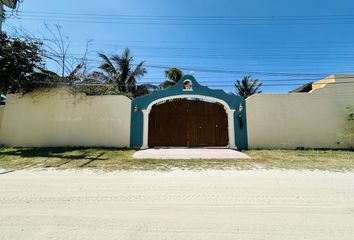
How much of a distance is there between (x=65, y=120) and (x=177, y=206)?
9.52 metres

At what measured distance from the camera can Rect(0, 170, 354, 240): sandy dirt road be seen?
2.30m

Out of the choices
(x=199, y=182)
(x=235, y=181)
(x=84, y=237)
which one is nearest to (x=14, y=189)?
(x=84, y=237)

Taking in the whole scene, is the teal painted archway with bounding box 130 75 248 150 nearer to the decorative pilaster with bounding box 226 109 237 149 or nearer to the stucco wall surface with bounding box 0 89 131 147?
the decorative pilaster with bounding box 226 109 237 149

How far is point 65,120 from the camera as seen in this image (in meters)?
10.4

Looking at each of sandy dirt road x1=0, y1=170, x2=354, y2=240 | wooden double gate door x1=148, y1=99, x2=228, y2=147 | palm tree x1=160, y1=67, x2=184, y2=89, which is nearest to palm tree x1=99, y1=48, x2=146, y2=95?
palm tree x1=160, y1=67, x2=184, y2=89

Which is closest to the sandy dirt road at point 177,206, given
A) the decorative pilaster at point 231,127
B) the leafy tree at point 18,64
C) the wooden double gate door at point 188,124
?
the decorative pilaster at point 231,127

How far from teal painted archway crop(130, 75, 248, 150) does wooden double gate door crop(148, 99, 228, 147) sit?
0.38 meters

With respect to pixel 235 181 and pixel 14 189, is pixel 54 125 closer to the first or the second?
pixel 14 189

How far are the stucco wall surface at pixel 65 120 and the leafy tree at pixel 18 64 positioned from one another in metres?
0.85

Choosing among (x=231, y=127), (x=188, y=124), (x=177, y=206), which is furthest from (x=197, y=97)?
(x=177, y=206)

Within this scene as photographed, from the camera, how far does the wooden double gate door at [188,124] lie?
34.1ft

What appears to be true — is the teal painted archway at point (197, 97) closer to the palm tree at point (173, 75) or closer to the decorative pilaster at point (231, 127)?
the decorative pilaster at point (231, 127)

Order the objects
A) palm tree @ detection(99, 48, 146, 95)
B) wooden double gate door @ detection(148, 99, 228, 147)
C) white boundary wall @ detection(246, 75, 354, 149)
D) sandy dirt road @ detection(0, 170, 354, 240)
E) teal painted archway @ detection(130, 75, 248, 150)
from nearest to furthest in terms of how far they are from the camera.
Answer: sandy dirt road @ detection(0, 170, 354, 240)
white boundary wall @ detection(246, 75, 354, 149)
teal painted archway @ detection(130, 75, 248, 150)
wooden double gate door @ detection(148, 99, 228, 147)
palm tree @ detection(99, 48, 146, 95)

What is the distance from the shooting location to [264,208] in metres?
2.98
